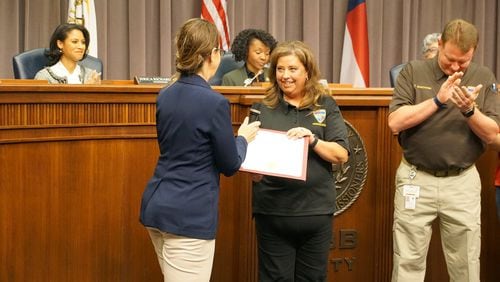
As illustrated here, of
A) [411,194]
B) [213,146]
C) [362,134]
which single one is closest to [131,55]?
[362,134]

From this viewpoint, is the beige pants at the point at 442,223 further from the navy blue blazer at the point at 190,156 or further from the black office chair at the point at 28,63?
the black office chair at the point at 28,63

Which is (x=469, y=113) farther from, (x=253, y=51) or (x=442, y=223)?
(x=253, y=51)

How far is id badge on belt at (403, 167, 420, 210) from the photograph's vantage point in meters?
3.38

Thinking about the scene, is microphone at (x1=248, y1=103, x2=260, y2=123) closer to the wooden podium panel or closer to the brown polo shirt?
the wooden podium panel

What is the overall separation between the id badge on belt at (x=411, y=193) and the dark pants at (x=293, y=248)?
0.47 metres

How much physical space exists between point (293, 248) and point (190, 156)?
2.65 ft

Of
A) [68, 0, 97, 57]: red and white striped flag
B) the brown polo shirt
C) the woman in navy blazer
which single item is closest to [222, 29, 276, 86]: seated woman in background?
[68, 0, 97, 57]: red and white striped flag

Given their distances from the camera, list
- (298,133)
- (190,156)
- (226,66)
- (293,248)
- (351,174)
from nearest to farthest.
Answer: (190,156), (298,133), (293,248), (351,174), (226,66)

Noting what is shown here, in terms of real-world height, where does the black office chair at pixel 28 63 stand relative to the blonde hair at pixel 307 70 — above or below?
above

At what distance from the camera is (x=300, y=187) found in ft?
10.1

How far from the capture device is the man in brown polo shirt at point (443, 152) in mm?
3230

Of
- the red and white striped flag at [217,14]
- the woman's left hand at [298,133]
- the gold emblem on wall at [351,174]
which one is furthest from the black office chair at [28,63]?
the woman's left hand at [298,133]

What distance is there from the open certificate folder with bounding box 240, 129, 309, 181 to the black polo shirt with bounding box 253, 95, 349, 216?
91mm

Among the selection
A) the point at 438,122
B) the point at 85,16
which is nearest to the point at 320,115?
the point at 438,122
